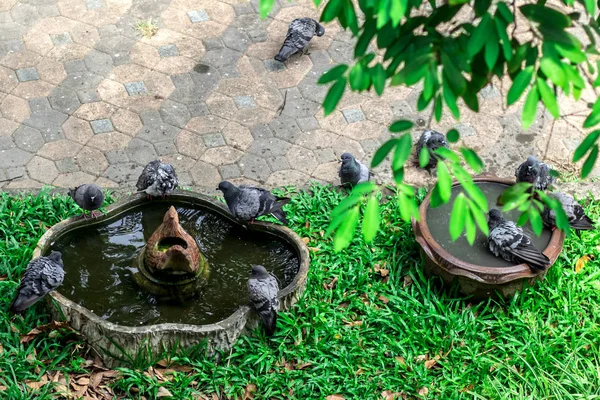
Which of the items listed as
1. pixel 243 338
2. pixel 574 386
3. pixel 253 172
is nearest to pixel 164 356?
pixel 243 338

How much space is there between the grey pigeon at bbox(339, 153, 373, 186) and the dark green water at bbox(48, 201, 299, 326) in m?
1.21

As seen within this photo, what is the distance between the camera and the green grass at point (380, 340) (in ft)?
18.1

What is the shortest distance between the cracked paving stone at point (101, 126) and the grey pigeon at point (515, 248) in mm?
4244

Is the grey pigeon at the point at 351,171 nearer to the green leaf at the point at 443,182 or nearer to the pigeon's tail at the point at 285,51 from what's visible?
the pigeon's tail at the point at 285,51

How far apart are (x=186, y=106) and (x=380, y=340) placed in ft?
12.3

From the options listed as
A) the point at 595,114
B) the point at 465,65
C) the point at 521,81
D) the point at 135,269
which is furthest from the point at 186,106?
the point at 595,114

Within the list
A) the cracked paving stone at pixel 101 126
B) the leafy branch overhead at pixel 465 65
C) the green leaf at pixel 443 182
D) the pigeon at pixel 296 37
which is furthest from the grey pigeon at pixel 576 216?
the cracked paving stone at pixel 101 126

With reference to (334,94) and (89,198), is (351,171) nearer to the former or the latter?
(89,198)

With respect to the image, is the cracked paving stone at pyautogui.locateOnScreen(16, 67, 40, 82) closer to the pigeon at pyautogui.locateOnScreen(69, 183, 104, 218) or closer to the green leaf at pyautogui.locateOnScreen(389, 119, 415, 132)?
the pigeon at pyautogui.locateOnScreen(69, 183, 104, 218)

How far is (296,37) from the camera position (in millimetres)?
8719

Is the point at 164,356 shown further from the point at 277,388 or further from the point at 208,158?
the point at 208,158

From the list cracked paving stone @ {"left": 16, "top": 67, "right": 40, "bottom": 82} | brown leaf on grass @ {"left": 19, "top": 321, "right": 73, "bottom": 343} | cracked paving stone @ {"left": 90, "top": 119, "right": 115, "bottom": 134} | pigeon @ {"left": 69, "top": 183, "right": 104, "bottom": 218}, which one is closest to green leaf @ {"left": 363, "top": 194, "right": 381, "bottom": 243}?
brown leaf on grass @ {"left": 19, "top": 321, "right": 73, "bottom": 343}

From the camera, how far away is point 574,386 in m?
5.61

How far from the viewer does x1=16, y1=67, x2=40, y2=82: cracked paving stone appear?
327 inches
